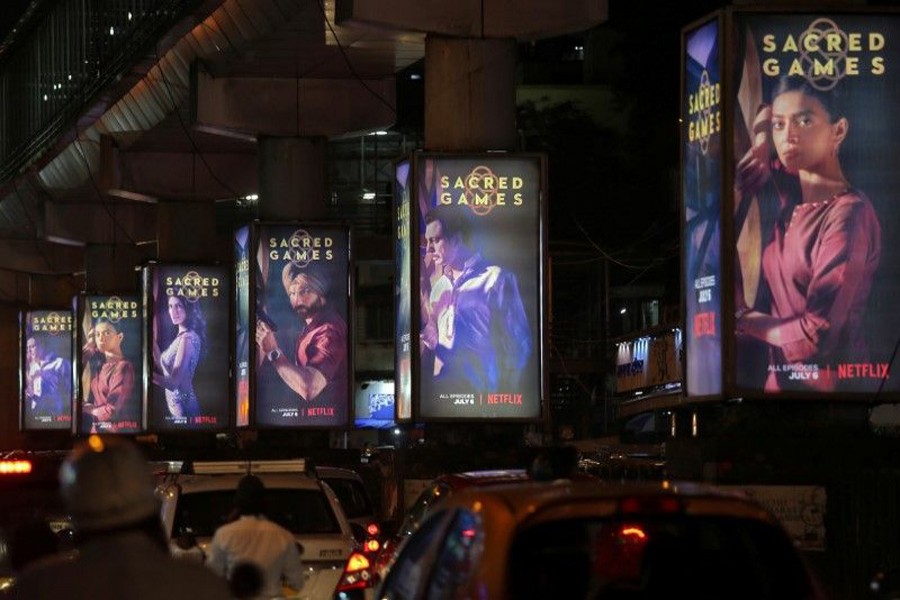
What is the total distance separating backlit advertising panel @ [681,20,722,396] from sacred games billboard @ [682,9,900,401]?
0.06 m

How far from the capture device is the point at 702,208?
20.5m

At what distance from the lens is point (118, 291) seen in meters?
57.6

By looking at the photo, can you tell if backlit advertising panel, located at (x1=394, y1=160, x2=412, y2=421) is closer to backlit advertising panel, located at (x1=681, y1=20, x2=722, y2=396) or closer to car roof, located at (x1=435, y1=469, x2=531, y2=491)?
backlit advertising panel, located at (x1=681, y1=20, x2=722, y2=396)

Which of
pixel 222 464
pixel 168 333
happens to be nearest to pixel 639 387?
pixel 168 333

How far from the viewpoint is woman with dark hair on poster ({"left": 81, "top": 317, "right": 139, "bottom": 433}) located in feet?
183

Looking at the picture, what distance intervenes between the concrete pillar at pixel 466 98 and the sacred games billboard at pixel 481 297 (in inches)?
19.3

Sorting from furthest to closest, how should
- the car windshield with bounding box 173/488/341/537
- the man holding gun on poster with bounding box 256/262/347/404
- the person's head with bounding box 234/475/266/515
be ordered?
the man holding gun on poster with bounding box 256/262/347/404
the car windshield with bounding box 173/488/341/537
the person's head with bounding box 234/475/266/515

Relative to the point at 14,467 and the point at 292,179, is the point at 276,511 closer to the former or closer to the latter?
the point at 14,467

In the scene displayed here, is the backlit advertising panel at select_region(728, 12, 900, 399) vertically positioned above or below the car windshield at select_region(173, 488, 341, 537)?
above

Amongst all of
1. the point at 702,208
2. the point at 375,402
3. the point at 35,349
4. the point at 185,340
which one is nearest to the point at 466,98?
the point at 702,208

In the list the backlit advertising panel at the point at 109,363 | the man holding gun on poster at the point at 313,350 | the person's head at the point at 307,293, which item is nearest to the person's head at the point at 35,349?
the backlit advertising panel at the point at 109,363

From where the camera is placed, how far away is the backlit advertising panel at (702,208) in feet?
66.2

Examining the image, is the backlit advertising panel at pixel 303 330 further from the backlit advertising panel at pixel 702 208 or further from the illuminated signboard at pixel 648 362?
the backlit advertising panel at pixel 702 208

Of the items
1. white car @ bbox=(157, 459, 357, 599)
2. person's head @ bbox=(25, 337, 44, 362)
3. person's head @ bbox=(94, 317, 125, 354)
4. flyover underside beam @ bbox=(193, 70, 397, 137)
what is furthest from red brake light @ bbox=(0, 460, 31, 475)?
person's head @ bbox=(25, 337, 44, 362)
